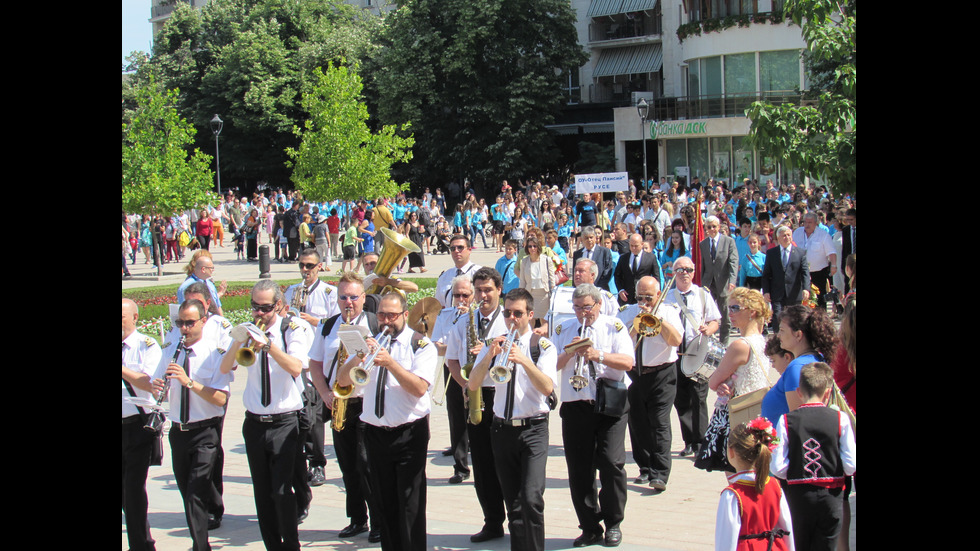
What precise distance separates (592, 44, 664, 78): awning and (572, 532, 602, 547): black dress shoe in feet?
143

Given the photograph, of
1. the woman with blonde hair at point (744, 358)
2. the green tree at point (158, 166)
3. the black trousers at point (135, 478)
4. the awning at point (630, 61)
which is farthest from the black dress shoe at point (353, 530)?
the awning at point (630, 61)

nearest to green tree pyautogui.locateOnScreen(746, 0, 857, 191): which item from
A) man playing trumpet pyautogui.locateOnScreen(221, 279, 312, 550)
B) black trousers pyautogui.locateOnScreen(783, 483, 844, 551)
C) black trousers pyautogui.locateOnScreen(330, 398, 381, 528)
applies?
black trousers pyautogui.locateOnScreen(330, 398, 381, 528)

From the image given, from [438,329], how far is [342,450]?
166 centimetres

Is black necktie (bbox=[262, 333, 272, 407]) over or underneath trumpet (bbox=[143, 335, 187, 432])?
over

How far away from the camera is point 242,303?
2033cm

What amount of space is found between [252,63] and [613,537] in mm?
47452

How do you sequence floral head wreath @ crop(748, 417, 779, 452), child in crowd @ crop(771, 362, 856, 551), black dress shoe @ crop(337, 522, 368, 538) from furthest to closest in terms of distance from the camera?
black dress shoe @ crop(337, 522, 368, 538)
child in crowd @ crop(771, 362, 856, 551)
floral head wreath @ crop(748, 417, 779, 452)

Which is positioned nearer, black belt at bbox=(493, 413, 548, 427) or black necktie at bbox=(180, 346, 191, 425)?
black belt at bbox=(493, 413, 548, 427)

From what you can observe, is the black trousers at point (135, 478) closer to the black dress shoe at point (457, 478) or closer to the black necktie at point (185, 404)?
the black necktie at point (185, 404)

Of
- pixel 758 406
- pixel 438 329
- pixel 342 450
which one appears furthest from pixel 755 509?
pixel 438 329

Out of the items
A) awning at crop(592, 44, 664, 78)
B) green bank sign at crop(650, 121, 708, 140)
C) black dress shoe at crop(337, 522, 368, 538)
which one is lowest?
black dress shoe at crop(337, 522, 368, 538)

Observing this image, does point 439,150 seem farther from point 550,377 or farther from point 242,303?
point 550,377

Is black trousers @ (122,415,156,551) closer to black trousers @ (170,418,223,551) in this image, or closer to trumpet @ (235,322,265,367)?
black trousers @ (170,418,223,551)

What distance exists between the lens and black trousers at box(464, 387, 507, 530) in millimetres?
7734
